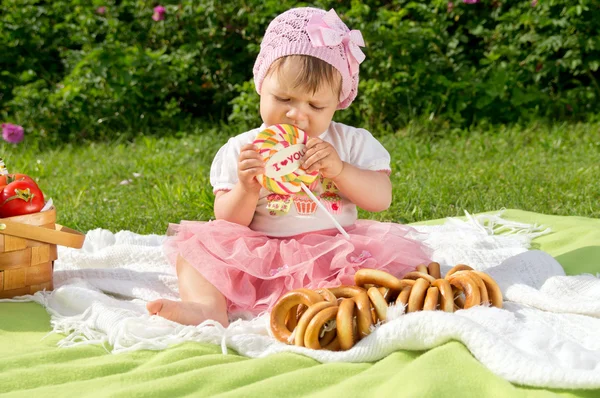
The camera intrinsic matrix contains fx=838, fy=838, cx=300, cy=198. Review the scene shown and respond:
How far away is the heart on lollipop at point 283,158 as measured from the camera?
85.9 inches

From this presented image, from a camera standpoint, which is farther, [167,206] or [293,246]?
[167,206]

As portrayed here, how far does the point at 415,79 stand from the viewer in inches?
203

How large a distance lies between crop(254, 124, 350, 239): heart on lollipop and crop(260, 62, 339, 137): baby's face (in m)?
0.07

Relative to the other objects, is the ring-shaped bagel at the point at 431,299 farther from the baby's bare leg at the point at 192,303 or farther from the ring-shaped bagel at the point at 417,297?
the baby's bare leg at the point at 192,303

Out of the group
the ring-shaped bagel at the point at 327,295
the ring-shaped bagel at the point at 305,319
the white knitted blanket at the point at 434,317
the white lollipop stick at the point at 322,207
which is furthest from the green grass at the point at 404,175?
the ring-shaped bagel at the point at 305,319

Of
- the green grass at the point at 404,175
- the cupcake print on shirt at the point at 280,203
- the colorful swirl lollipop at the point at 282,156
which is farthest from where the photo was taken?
the green grass at the point at 404,175

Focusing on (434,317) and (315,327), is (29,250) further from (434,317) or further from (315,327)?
(434,317)

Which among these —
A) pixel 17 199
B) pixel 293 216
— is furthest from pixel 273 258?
pixel 17 199

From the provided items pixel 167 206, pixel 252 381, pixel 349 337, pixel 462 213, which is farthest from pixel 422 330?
pixel 167 206

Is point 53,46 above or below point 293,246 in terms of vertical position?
above

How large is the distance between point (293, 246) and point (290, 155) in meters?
0.26

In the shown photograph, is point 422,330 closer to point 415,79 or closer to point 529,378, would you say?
point 529,378

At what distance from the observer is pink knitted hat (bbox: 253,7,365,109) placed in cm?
229

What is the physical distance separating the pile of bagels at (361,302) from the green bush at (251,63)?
9.93 feet
